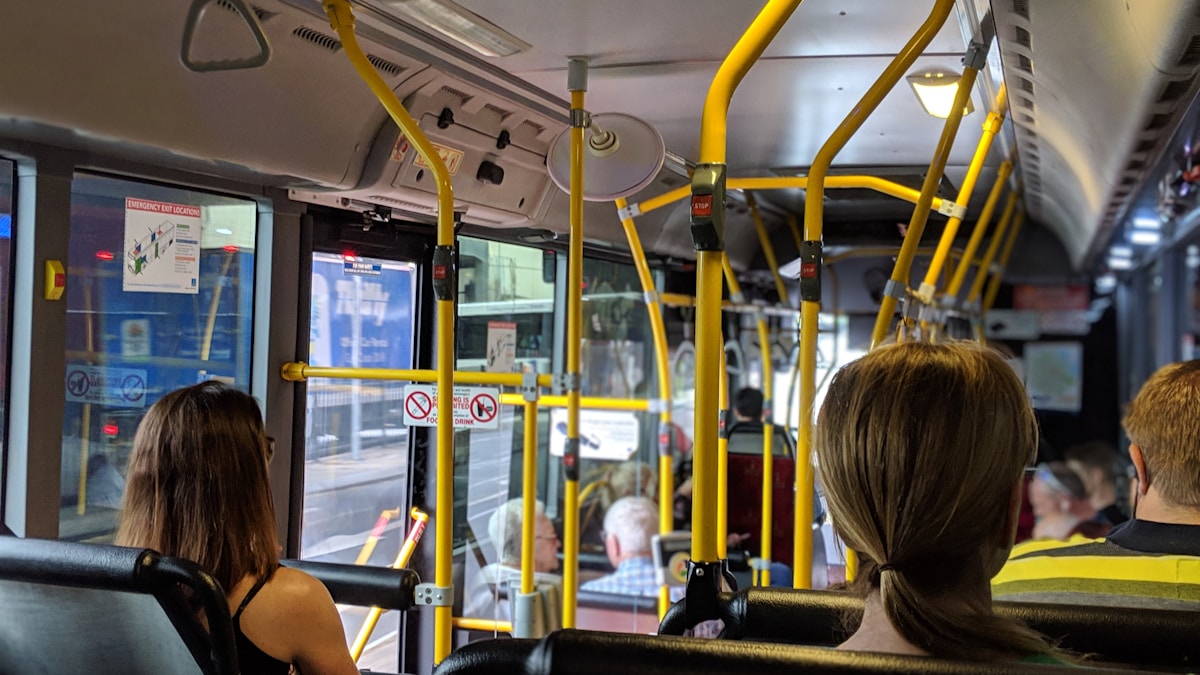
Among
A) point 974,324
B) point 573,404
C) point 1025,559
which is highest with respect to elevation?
point 974,324

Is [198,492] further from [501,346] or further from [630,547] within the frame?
[630,547]

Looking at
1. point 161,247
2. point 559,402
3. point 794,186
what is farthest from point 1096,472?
point 161,247

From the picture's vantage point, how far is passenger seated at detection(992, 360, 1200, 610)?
6.44ft

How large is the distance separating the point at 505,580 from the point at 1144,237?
537 centimetres

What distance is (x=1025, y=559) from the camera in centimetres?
218

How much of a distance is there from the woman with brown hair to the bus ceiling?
729mm

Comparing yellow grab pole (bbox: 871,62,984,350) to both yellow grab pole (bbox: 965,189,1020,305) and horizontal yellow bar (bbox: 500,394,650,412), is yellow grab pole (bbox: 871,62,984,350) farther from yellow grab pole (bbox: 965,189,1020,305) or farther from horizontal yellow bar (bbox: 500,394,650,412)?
yellow grab pole (bbox: 965,189,1020,305)

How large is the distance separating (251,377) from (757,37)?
207cm

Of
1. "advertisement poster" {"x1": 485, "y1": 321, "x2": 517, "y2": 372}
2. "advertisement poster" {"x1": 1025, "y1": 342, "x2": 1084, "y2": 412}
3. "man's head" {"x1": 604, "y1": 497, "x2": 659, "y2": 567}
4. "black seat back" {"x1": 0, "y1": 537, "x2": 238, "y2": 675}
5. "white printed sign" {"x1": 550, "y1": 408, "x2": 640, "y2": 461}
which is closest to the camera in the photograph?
"black seat back" {"x1": 0, "y1": 537, "x2": 238, "y2": 675}

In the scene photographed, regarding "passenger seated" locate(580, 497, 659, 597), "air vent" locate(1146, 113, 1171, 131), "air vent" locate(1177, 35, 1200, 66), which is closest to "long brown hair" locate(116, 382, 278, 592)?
"air vent" locate(1177, 35, 1200, 66)

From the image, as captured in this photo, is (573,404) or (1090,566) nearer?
(1090,566)

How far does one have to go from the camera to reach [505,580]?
12.8ft

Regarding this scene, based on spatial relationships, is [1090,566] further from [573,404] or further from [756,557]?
[756,557]

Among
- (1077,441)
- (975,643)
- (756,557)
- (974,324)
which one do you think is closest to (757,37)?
(975,643)
